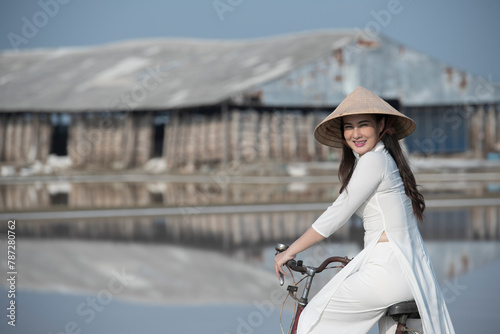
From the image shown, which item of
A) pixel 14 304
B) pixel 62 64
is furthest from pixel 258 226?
pixel 62 64

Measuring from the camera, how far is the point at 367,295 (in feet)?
10.8

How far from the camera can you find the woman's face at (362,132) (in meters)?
3.62

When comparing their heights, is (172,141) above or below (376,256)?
below

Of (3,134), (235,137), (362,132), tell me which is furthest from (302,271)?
(3,134)

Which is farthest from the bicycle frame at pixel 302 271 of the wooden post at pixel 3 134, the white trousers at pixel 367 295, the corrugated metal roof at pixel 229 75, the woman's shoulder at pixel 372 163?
the wooden post at pixel 3 134

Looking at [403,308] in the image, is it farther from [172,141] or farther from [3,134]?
[3,134]

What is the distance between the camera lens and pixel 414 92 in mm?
34344

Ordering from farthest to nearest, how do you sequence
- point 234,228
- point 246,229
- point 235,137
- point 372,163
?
point 235,137 < point 234,228 < point 246,229 < point 372,163

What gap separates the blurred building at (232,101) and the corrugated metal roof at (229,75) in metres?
0.07

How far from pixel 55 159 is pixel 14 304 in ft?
125

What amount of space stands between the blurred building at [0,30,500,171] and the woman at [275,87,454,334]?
99.3 feet

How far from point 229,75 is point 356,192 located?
36.7 meters

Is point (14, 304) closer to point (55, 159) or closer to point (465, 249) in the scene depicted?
point (465, 249)

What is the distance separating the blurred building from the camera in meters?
34.1
